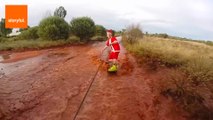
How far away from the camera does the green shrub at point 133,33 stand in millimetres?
19117

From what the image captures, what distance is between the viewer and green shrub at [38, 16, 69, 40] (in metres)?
19.6

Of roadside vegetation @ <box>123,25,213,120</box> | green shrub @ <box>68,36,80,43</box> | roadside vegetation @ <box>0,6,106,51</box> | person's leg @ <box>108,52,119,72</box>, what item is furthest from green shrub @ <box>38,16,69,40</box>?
person's leg @ <box>108,52,119,72</box>

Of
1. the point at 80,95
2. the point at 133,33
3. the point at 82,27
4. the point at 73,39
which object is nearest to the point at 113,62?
the point at 80,95

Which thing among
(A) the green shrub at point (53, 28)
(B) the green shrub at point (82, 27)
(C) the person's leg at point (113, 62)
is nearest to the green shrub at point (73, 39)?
(B) the green shrub at point (82, 27)

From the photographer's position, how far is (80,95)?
24.1 ft

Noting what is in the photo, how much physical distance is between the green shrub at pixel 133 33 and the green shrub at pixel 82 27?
3.36m

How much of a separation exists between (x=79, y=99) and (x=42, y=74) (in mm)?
2700

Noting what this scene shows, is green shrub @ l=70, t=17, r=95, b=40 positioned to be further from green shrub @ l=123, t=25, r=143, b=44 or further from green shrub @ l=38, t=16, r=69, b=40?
green shrub @ l=123, t=25, r=143, b=44

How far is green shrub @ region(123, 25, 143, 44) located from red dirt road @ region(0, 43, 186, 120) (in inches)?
349

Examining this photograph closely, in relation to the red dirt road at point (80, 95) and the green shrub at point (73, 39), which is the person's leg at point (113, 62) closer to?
the red dirt road at point (80, 95)

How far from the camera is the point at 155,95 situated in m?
7.73

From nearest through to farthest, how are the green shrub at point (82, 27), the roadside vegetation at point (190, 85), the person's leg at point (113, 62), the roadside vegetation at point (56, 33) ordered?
the roadside vegetation at point (190, 85) < the person's leg at point (113, 62) < the roadside vegetation at point (56, 33) < the green shrub at point (82, 27)

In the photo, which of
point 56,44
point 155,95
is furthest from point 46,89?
point 56,44

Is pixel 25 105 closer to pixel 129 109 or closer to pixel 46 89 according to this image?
pixel 46 89
